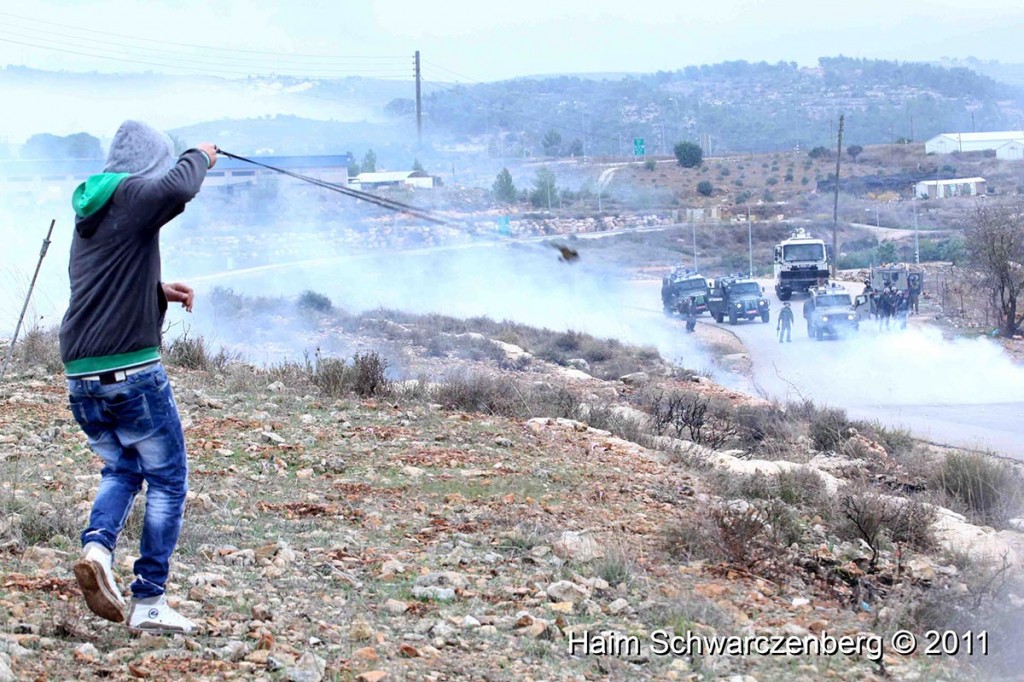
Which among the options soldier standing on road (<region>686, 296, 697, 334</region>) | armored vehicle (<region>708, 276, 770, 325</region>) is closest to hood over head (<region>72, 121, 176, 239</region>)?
soldier standing on road (<region>686, 296, 697, 334</region>)

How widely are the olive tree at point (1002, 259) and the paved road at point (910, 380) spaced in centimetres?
221

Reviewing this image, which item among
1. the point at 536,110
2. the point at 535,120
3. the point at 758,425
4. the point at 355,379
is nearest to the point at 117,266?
the point at 355,379

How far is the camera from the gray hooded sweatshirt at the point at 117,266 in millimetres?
4215

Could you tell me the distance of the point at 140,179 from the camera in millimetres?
4262

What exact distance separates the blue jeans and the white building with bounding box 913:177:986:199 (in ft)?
240

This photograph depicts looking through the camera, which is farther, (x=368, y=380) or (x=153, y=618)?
(x=368, y=380)

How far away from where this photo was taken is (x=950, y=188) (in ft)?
247

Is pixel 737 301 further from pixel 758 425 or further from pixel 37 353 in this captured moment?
pixel 37 353

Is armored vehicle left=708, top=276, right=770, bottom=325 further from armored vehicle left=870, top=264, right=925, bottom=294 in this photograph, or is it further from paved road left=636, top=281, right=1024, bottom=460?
armored vehicle left=870, top=264, right=925, bottom=294

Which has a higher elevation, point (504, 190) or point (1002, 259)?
point (504, 190)

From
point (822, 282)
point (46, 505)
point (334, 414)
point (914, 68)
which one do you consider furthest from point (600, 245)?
point (914, 68)

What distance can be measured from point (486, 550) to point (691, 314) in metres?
32.1

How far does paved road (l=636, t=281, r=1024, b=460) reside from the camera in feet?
68.7

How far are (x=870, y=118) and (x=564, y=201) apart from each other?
8860 centimetres
